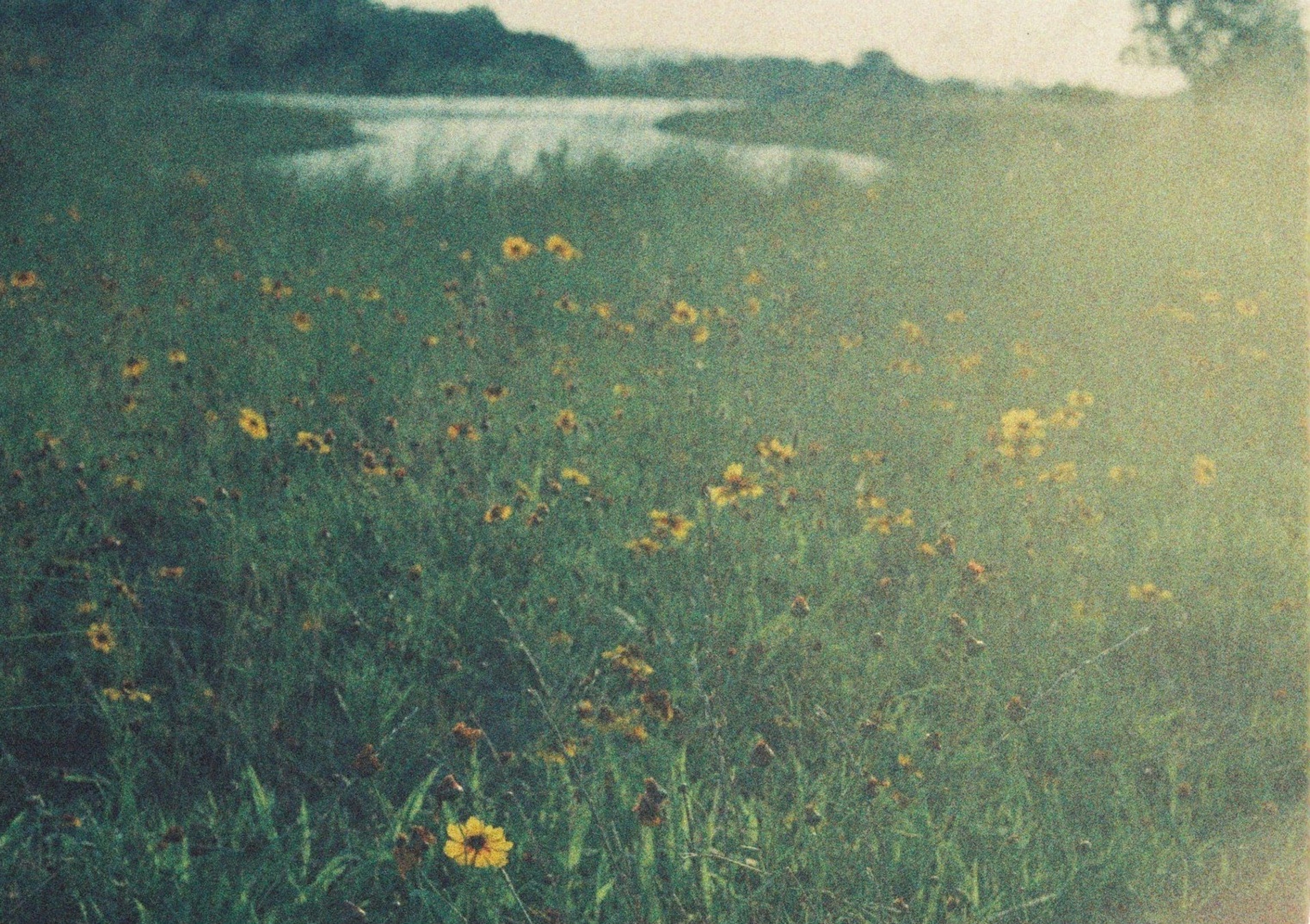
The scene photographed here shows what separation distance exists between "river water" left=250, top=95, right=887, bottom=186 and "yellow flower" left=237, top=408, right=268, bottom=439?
3.80 metres

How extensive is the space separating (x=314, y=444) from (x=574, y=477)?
1.82ft

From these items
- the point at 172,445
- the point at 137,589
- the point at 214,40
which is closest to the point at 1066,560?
the point at 137,589

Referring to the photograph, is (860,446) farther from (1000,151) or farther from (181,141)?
(1000,151)

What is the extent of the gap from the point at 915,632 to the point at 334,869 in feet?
3.75

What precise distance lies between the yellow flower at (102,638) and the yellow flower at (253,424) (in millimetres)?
611

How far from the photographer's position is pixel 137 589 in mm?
2115

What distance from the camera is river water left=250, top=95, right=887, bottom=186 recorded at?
6121 millimetres

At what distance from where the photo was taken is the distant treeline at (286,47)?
600cm

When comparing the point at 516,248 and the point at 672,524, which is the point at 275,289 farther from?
the point at 672,524

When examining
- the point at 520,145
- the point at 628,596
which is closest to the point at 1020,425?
the point at 628,596

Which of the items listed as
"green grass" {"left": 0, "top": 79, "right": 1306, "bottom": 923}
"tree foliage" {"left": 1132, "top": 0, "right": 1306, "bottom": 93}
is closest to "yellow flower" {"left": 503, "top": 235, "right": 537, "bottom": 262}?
"green grass" {"left": 0, "top": 79, "right": 1306, "bottom": 923}

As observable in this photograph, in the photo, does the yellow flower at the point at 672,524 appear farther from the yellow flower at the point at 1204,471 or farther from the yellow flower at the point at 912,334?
the yellow flower at the point at 912,334

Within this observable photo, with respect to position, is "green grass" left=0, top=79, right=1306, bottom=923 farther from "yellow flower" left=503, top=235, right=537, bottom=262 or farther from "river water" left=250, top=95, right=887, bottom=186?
"river water" left=250, top=95, right=887, bottom=186

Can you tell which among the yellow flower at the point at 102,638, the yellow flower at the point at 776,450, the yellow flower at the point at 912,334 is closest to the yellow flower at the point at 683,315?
the yellow flower at the point at 776,450
